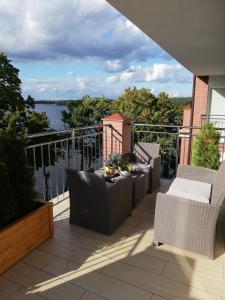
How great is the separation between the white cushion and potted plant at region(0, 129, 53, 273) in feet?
5.32

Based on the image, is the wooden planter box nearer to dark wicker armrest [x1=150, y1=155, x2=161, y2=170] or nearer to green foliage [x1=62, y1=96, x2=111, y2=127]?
dark wicker armrest [x1=150, y1=155, x2=161, y2=170]

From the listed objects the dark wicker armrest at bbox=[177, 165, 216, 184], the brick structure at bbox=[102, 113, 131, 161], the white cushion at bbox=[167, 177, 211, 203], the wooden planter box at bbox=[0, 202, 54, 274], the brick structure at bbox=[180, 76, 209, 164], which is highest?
the brick structure at bbox=[180, 76, 209, 164]

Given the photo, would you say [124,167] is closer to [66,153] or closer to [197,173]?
[197,173]

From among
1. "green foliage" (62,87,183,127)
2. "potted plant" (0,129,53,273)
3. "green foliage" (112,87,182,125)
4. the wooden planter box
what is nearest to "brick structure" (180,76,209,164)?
"green foliage" (62,87,183,127)

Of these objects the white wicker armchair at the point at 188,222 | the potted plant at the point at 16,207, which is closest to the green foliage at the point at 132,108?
the potted plant at the point at 16,207

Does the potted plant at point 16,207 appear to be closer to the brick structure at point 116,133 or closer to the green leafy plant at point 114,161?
the green leafy plant at point 114,161

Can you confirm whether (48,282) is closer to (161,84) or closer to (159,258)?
(159,258)

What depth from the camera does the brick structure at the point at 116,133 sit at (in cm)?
469

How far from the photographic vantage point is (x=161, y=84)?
20.1 meters

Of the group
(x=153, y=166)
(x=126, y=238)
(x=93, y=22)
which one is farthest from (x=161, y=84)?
(x=126, y=238)

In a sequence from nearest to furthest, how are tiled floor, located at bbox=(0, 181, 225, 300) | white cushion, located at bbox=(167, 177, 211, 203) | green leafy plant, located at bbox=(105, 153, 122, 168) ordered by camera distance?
tiled floor, located at bbox=(0, 181, 225, 300) < white cushion, located at bbox=(167, 177, 211, 203) < green leafy plant, located at bbox=(105, 153, 122, 168)

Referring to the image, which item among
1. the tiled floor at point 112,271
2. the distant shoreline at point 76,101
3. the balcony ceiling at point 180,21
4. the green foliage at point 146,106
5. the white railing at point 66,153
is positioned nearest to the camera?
the tiled floor at point 112,271

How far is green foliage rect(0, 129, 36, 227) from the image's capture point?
220cm

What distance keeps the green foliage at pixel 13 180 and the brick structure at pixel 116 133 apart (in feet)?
8.06
